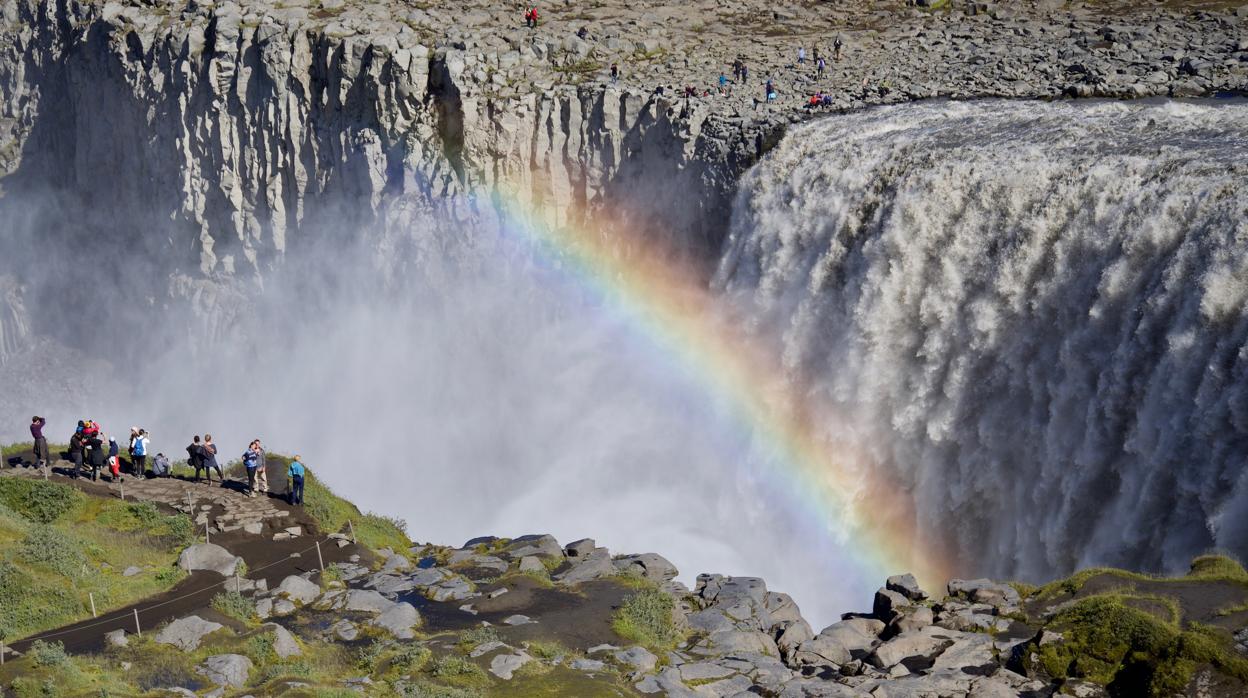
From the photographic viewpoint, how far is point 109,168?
69.2 metres

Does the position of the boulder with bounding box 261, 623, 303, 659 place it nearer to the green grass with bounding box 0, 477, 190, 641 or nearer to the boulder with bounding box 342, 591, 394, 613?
the boulder with bounding box 342, 591, 394, 613

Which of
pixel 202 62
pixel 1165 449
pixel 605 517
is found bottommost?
pixel 605 517

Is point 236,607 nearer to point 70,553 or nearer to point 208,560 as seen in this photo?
point 208,560

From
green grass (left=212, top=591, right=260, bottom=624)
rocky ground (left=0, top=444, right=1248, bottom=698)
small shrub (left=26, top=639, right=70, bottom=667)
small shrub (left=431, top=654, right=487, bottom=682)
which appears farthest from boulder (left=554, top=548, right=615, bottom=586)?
small shrub (left=26, top=639, right=70, bottom=667)

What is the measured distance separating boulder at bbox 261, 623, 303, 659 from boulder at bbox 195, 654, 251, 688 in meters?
0.87

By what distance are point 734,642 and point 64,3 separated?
5747 cm

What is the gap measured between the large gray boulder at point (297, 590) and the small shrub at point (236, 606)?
43.5 inches

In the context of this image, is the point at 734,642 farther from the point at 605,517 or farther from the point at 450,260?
the point at 450,260

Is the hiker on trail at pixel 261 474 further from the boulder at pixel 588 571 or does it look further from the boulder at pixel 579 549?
the boulder at pixel 588 571

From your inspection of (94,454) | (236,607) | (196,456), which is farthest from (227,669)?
(94,454)

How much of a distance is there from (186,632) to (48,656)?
375 centimetres

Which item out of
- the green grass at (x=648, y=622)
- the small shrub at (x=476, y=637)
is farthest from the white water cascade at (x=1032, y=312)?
the small shrub at (x=476, y=637)

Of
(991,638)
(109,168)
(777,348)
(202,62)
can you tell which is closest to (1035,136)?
(777,348)

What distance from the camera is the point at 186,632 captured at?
27.5m
